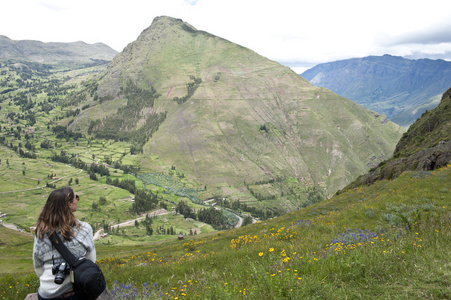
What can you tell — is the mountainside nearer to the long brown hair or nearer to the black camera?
the long brown hair

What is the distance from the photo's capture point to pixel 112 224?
19200 cm

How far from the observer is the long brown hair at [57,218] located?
19.0ft

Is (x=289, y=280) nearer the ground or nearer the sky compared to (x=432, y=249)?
nearer the ground

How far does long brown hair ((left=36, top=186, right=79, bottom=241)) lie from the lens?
19.0ft

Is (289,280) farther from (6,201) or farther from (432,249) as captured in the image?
(6,201)

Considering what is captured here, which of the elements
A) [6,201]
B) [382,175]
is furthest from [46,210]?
[6,201]

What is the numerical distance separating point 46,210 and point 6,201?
834 ft

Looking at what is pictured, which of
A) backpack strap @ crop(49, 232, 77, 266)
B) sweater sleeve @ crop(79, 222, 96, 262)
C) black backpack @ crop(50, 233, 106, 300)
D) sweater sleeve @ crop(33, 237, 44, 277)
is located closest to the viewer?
black backpack @ crop(50, 233, 106, 300)

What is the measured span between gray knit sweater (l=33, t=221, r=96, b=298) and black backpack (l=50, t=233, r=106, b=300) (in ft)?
0.64

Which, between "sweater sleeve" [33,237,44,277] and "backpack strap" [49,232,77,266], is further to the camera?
"sweater sleeve" [33,237,44,277]

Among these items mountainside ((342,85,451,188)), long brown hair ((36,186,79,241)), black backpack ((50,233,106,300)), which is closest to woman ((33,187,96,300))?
long brown hair ((36,186,79,241))

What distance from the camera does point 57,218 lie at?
19.2ft

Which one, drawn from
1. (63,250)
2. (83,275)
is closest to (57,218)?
(63,250)

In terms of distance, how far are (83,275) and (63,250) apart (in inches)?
32.0
